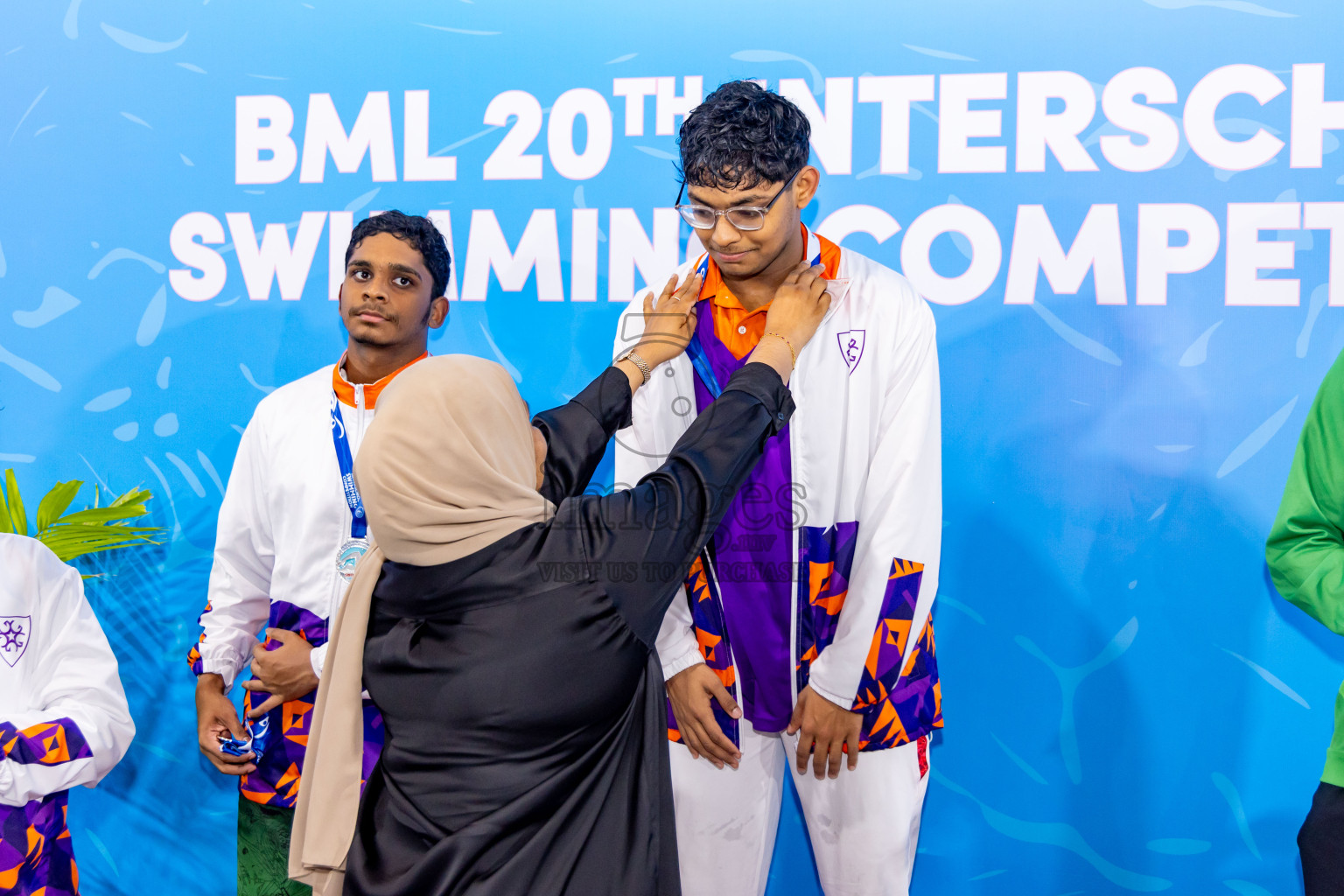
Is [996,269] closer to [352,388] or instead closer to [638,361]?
[638,361]

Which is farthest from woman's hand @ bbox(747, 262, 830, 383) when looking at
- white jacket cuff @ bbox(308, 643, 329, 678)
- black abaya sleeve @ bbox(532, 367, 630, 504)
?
white jacket cuff @ bbox(308, 643, 329, 678)

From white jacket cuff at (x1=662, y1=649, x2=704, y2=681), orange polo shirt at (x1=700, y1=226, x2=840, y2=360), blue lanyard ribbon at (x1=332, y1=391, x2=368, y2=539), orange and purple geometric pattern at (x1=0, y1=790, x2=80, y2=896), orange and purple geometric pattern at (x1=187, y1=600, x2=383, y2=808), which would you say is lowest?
orange and purple geometric pattern at (x1=0, y1=790, x2=80, y2=896)

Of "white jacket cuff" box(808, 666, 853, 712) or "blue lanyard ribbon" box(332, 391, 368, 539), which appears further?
"blue lanyard ribbon" box(332, 391, 368, 539)

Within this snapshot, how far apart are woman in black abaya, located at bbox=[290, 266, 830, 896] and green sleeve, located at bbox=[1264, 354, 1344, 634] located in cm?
86

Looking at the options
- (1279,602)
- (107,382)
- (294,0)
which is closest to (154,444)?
(107,382)

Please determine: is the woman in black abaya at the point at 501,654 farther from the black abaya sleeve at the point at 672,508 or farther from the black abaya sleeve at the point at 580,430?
the black abaya sleeve at the point at 580,430

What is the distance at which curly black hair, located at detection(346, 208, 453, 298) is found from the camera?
2.14 meters

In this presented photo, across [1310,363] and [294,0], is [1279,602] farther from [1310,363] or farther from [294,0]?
[294,0]

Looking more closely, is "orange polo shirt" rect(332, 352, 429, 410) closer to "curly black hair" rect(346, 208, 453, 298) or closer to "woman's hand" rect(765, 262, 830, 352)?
"curly black hair" rect(346, 208, 453, 298)

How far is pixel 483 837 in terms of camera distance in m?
1.25

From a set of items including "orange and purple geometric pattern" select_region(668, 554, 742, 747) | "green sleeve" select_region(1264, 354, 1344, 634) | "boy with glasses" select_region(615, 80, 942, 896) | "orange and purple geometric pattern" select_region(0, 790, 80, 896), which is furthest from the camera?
"orange and purple geometric pattern" select_region(0, 790, 80, 896)

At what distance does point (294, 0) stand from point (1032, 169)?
181cm

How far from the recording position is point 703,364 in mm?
1783

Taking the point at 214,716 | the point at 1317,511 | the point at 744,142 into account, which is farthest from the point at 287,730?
the point at 1317,511
